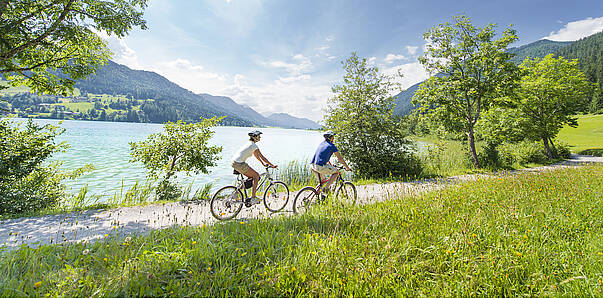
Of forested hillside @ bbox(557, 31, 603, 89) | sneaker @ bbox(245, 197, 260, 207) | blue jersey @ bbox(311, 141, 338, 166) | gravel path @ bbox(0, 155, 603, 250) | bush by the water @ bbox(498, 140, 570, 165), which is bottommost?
gravel path @ bbox(0, 155, 603, 250)

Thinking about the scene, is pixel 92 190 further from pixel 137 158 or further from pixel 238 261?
pixel 238 261

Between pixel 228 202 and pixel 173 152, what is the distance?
498 cm

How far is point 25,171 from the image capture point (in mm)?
7035

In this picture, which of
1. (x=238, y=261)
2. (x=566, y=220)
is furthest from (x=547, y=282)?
(x=238, y=261)

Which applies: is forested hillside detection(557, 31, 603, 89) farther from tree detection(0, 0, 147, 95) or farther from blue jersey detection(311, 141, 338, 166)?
tree detection(0, 0, 147, 95)

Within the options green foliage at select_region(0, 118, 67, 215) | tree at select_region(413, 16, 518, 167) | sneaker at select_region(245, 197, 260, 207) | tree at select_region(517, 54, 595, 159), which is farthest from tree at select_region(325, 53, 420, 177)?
tree at select_region(517, 54, 595, 159)

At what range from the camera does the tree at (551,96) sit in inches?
812

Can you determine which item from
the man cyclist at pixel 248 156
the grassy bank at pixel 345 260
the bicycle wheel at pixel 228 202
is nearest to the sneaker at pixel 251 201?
the man cyclist at pixel 248 156

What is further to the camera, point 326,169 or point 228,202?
point 326,169

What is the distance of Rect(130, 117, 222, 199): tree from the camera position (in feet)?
30.4

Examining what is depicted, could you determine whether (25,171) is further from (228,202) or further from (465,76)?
(465,76)

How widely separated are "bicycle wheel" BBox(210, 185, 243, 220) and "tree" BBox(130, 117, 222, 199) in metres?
3.98

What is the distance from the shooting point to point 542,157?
19.8m

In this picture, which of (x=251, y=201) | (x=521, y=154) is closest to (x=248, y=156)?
(x=251, y=201)
